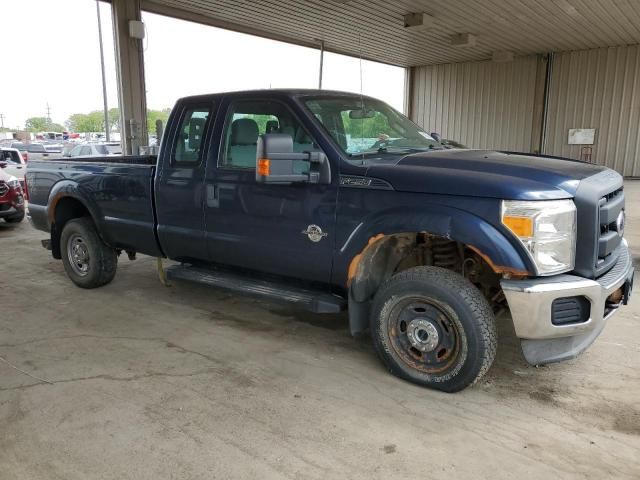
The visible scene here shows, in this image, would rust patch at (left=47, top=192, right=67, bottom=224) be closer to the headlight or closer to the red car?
the headlight

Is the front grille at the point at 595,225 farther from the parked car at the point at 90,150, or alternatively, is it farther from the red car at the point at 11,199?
the parked car at the point at 90,150

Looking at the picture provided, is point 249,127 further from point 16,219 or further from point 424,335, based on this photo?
point 16,219

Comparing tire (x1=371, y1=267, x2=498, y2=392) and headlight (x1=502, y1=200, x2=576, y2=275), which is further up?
headlight (x1=502, y1=200, x2=576, y2=275)

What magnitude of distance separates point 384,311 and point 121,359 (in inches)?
79.8

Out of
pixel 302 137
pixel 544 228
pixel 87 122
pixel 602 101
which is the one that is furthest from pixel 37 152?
pixel 87 122

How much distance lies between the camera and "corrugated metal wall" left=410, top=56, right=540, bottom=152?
1806 cm

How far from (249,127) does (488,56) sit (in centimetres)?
1600

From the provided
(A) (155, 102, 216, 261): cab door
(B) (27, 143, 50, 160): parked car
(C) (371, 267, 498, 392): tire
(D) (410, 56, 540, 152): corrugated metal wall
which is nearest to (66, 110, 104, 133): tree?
(B) (27, 143, 50, 160): parked car

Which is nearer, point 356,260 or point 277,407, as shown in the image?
point 277,407

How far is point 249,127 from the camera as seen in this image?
4.25 metres

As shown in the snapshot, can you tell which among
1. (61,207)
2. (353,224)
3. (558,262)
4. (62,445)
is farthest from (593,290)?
(61,207)

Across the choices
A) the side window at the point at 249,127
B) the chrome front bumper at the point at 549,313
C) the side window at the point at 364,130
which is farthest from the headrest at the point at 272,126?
the chrome front bumper at the point at 549,313

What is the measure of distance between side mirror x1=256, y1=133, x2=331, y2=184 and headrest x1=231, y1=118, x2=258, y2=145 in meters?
0.73

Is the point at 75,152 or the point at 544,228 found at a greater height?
the point at 75,152
